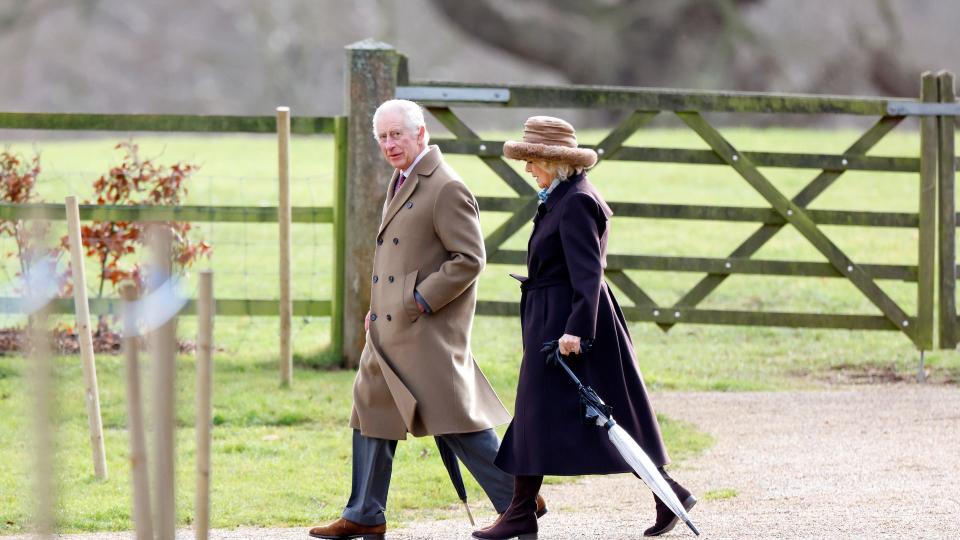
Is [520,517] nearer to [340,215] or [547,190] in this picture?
[547,190]

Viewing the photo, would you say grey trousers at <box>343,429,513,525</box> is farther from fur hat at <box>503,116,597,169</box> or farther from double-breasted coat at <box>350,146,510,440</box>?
fur hat at <box>503,116,597,169</box>

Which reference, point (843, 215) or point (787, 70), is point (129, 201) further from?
point (787, 70)

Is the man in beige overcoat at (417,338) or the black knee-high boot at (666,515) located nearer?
the man in beige overcoat at (417,338)

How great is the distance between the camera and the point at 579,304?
4.91 m

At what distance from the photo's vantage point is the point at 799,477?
634 centimetres

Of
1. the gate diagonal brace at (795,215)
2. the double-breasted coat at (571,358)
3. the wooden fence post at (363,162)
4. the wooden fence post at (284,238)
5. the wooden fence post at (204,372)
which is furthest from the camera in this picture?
the gate diagonal brace at (795,215)

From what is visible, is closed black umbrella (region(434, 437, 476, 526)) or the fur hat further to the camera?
closed black umbrella (region(434, 437, 476, 526))

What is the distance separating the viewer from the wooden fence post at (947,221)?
8.95 meters

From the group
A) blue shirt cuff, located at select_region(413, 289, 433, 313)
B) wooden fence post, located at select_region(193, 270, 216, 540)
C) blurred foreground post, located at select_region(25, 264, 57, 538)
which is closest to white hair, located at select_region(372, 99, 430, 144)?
blue shirt cuff, located at select_region(413, 289, 433, 313)

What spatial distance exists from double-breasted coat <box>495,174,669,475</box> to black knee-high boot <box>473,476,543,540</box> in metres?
0.08

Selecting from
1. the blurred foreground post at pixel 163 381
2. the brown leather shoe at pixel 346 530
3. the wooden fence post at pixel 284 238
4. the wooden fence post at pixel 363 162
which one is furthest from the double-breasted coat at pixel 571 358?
the wooden fence post at pixel 363 162

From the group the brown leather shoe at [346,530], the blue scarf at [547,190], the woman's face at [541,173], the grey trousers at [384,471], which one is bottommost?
the brown leather shoe at [346,530]

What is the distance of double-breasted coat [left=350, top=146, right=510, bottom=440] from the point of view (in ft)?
16.5

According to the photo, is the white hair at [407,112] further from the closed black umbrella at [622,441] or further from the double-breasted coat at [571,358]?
the closed black umbrella at [622,441]
